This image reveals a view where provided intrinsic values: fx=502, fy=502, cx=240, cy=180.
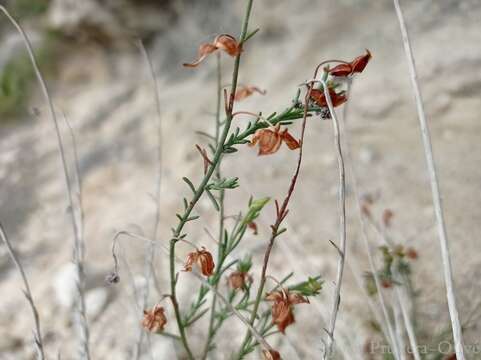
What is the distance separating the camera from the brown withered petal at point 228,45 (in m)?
0.64

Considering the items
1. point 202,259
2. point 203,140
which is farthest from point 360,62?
point 203,140

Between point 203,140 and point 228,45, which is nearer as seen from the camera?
point 228,45

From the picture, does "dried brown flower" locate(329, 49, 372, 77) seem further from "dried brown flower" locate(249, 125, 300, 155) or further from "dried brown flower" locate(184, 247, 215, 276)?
"dried brown flower" locate(184, 247, 215, 276)

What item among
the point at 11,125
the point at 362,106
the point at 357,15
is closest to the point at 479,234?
the point at 362,106

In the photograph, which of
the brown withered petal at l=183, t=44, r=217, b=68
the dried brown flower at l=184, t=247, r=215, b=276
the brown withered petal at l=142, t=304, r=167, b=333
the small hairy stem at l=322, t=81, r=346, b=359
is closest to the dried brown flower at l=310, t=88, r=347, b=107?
the small hairy stem at l=322, t=81, r=346, b=359

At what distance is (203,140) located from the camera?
2.04 metres

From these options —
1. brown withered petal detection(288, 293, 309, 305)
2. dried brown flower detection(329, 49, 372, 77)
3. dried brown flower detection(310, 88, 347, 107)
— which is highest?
dried brown flower detection(329, 49, 372, 77)

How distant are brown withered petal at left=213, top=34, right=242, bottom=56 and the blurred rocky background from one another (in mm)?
289

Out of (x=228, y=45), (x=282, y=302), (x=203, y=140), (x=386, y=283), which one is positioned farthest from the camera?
(x=203, y=140)

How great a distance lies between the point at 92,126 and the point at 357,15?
1.50 metres

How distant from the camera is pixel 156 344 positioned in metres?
1.34

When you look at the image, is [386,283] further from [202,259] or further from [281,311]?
[202,259]

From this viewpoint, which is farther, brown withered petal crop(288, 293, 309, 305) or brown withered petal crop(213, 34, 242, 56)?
brown withered petal crop(288, 293, 309, 305)

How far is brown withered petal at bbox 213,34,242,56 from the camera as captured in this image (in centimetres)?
64
